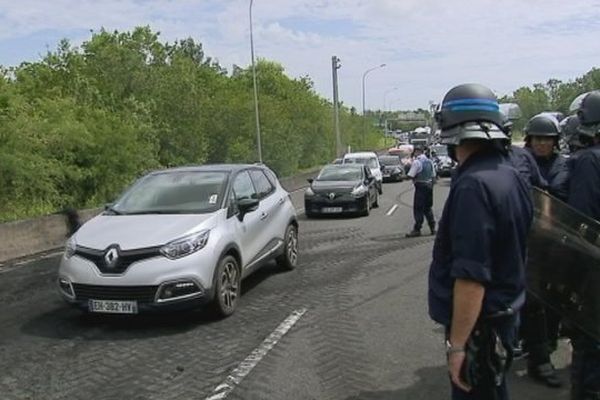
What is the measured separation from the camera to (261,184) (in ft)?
29.3

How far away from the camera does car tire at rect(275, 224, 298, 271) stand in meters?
9.25

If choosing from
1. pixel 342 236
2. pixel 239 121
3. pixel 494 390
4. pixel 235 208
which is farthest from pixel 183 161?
pixel 494 390

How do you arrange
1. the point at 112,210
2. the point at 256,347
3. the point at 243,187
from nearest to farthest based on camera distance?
the point at 256,347 → the point at 112,210 → the point at 243,187

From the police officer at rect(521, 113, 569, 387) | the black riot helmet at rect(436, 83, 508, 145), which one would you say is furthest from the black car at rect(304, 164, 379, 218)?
the black riot helmet at rect(436, 83, 508, 145)

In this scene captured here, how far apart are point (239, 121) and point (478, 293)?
33.3 meters

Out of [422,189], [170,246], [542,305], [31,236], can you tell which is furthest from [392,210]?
[542,305]

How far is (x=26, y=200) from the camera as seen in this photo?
52.6 ft

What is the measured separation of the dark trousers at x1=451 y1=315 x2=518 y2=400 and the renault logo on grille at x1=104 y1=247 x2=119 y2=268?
425cm

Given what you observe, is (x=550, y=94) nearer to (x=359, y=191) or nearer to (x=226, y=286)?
(x=359, y=191)

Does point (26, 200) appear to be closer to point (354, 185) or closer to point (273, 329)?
point (354, 185)

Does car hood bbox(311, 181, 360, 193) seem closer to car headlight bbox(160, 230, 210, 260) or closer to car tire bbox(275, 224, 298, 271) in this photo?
car tire bbox(275, 224, 298, 271)

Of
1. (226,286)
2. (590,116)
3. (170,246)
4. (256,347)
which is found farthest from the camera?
(226,286)

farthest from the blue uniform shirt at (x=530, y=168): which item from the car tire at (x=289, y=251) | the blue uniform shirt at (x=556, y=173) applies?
the car tire at (x=289, y=251)

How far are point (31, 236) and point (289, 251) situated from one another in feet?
19.9
